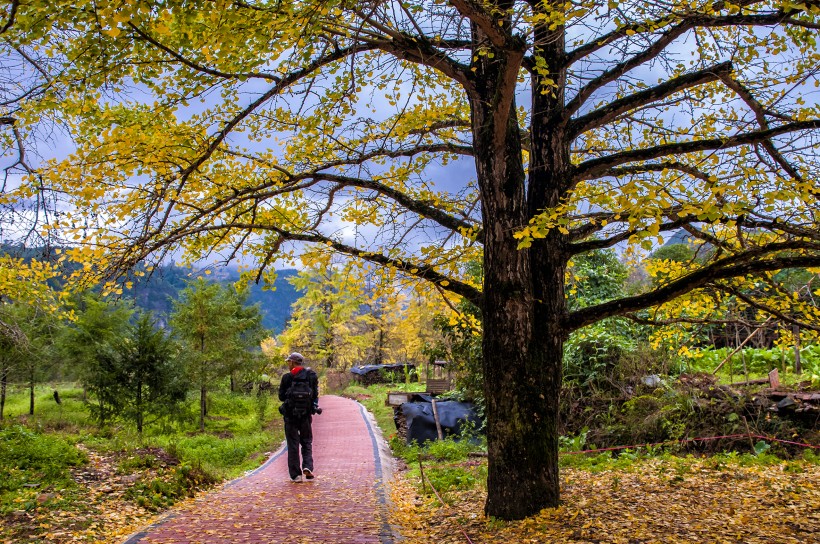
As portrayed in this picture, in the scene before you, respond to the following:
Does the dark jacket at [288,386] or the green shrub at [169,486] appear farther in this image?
the dark jacket at [288,386]

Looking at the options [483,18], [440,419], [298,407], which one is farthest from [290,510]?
[440,419]

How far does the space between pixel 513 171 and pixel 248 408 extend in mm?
21513

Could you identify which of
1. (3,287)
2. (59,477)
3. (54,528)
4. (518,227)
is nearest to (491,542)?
(518,227)

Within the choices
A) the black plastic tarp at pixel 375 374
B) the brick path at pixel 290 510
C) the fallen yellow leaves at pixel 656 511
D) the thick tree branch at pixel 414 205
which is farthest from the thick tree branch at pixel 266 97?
the black plastic tarp at pixel 375 374

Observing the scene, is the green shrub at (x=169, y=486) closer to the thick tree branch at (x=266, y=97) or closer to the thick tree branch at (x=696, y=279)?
the thick tree branch at (x=266, y=97)

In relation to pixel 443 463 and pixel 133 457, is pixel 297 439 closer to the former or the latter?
pixel 133 457

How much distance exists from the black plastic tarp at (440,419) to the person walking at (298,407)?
4.53 m

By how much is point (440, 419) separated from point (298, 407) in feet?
18.3

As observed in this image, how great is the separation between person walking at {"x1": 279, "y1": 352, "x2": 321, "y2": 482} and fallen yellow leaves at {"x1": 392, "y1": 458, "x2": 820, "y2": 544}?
1810mm

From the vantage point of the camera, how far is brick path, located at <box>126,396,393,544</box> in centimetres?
537

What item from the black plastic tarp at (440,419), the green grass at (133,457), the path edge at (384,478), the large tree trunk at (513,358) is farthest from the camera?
the black plastic tarp at (440,419)

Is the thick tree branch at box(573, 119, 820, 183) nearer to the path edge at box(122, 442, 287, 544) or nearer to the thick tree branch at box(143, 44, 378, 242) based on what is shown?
the thick tree branch at box(143, 44, 378, 242)

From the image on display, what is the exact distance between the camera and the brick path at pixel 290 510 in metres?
5.37

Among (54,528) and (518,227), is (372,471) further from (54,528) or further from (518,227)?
(518,227)
